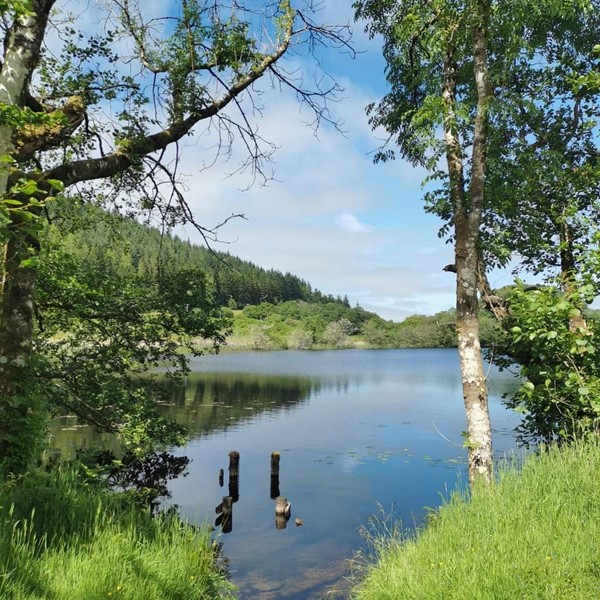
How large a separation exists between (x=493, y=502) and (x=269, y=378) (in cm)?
5598

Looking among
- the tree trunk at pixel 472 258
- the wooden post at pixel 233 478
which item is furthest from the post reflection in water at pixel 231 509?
the tree trunk at pixel 472 258

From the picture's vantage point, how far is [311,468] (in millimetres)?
22516

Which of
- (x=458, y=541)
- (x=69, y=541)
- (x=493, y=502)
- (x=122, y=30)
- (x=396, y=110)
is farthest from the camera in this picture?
(x=396, y=110)

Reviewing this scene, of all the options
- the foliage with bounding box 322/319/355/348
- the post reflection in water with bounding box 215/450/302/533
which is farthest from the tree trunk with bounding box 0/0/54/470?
the foliage with bounding box 322/319/355/348

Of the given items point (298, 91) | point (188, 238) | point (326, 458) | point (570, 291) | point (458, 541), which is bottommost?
point (326, 458)

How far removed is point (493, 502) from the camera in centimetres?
588

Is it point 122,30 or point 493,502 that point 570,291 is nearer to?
point 493,502

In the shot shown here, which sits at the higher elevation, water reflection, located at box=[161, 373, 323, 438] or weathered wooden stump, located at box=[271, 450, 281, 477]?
weathered wooden stump, located at box=[271, 450, 281, 477]

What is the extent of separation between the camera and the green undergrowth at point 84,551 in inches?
160

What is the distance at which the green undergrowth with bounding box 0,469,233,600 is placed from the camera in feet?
13.3

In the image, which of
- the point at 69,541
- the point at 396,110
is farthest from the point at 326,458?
the point at 69,541

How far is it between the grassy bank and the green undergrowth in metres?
2.26

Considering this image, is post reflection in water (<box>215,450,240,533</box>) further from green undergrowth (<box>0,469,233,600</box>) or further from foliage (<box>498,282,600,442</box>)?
foliage (<box>498,282,600,442</box>)

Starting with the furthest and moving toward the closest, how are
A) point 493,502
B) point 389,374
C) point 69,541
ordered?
point 389,374, point 493,502, point 69,541
